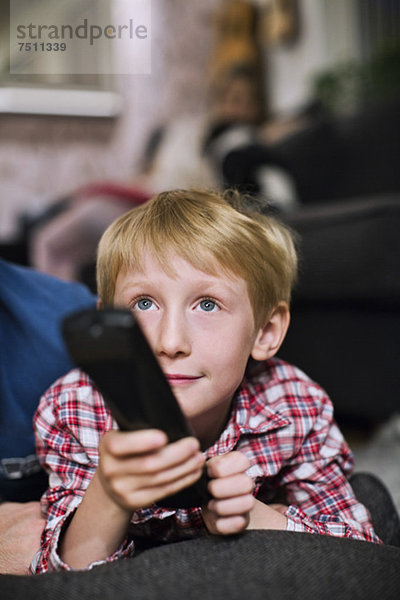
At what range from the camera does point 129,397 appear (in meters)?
0.34

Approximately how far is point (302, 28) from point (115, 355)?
316 cm

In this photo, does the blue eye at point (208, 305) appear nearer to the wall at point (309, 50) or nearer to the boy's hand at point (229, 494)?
the boy's hand at point (229, 494)

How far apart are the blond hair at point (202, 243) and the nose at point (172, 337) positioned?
0.05 m

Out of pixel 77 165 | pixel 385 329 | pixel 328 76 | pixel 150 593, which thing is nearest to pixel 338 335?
pixel 385 329

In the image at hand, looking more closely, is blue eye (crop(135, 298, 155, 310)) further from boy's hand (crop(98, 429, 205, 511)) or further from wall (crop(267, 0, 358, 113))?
wall (crop(267, 0, 358, 113))

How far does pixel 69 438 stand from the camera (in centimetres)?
58

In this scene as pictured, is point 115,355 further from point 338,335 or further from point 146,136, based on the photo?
point 146,136

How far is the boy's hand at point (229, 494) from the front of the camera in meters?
0.43

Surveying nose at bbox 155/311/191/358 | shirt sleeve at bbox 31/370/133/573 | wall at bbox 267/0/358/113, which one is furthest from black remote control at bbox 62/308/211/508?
wall at bbox 267/0/358/113

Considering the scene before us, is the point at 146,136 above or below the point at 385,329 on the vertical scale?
above

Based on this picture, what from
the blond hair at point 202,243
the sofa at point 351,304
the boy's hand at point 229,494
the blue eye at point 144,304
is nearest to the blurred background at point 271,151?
the sofa at point 351,304

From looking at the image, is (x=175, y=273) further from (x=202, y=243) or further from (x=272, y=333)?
(x=272, y=333)

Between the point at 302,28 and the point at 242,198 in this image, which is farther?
the point at 302,28

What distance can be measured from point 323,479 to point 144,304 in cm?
26
